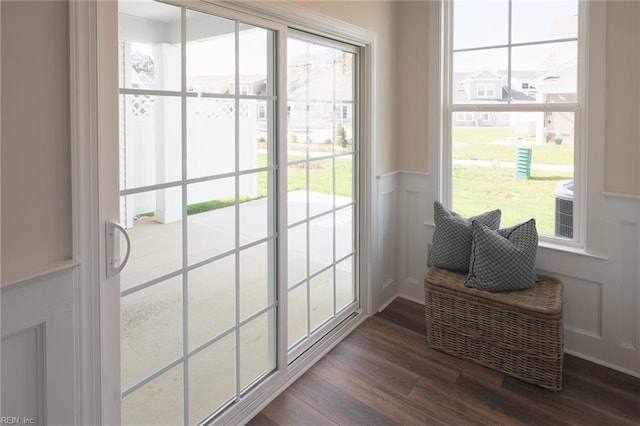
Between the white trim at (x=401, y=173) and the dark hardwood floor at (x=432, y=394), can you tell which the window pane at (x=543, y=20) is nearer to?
the white trim at (x=401, y=173)

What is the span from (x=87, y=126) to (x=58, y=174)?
0.17 metres

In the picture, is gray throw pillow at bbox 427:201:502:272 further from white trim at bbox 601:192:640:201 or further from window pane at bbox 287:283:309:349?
window pane at bbox 287:283:309:349

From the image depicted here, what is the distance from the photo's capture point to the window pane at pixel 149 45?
55.9 inches

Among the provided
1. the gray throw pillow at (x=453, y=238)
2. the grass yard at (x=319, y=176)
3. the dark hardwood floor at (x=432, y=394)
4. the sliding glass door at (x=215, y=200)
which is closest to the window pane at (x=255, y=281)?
the sliding glass door at (x=215, y=200)

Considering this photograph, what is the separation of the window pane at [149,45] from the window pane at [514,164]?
215 centimetres

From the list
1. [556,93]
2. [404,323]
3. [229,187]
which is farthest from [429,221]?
[229,187]

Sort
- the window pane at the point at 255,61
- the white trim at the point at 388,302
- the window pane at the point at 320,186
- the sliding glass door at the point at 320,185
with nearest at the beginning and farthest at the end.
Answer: the window pane at the point at 255,61, the sliding glass door at the point at 320,185, the window pane at the point at 320,186, the white trim at the point at 388,302

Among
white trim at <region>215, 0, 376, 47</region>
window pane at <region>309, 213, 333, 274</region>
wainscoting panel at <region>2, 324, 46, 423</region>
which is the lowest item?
wainscoting panel at <region>2, 324, 46, 423</region>

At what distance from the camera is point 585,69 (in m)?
2.44

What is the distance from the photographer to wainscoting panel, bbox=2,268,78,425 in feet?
3.74

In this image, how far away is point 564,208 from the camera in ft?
8.72

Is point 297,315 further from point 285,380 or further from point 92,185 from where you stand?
point 92,185

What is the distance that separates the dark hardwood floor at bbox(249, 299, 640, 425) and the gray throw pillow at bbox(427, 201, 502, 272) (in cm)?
57

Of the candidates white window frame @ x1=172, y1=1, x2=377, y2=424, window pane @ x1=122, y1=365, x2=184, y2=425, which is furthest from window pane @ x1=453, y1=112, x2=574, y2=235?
window pane @ x1=122, y1=365, x2=184, y2=425
